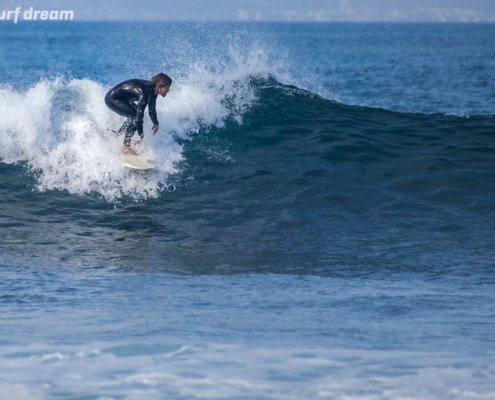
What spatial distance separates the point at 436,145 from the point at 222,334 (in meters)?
7.89

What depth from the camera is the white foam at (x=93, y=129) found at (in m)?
8.66

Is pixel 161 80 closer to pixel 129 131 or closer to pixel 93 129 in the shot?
pixel 129 131

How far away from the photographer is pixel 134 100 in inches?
326

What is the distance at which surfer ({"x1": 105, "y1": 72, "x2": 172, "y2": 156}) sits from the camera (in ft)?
25.9

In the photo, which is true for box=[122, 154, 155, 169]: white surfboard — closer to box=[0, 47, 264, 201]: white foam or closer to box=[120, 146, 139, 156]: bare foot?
box=[120, 146, 139, 156]: bare foot

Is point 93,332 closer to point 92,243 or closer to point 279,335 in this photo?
point 279,335

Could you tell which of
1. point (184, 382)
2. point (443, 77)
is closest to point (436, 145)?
point (184, 382)

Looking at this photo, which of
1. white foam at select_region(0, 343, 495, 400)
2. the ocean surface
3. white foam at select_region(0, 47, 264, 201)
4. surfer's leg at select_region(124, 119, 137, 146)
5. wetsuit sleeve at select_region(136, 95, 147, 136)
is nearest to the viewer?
white foam at select_region(0, 343, 495, 400)

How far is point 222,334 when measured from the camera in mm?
3975

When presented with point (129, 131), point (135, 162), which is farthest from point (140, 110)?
point (135, 162)

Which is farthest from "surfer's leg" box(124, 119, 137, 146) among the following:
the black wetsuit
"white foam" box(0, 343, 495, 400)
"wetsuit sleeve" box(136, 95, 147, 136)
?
"white foam" box(0, 343, 495, 400)

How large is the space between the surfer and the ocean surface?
0.62 metres

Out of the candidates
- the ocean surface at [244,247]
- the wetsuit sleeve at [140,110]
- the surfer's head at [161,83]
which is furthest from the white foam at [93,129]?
the surfer's head at [161,83]

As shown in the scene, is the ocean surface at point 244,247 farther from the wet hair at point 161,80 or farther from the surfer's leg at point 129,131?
the wet hair at point 161,80
